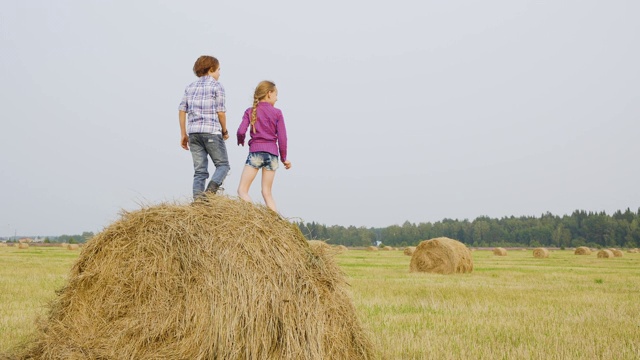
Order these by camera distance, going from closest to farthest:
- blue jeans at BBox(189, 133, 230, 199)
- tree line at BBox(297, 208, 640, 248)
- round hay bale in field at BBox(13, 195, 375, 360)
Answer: round hay bale in field at BBox(13, 195, 375, 360)
blue jeans at BBox(189, 133, 230, 199)
tree line at BBox(297, 208, 640, 248)

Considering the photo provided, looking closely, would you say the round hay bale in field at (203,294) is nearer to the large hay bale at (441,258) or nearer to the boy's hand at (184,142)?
the boy's hand at (184,142)

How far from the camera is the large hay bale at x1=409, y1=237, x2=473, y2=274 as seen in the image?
2200 centimetres

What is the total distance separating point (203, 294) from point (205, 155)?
85.4 inches

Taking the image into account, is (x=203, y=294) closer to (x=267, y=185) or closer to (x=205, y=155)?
(x=267, y=185)

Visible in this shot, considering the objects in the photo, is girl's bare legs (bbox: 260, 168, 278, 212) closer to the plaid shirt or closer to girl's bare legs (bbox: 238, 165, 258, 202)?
girl's bare legs (bbox: 238, 165, 258, 202)

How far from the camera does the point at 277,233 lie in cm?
564

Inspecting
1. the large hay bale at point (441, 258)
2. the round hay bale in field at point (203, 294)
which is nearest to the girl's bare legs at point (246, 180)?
the round hay bale in field at point (203, 294)

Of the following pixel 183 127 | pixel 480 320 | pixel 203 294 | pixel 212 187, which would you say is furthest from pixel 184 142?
pixel 480 320

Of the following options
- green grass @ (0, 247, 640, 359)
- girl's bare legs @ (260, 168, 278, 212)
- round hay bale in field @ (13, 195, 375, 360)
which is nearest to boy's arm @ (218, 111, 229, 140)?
girl's bare legs @ (260, 168, 278, 212)

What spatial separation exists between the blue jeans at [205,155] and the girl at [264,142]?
14.5 inches

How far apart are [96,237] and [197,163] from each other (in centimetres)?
145

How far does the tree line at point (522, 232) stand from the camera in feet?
416

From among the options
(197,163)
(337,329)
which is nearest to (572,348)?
(337,329)

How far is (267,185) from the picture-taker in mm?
6441
